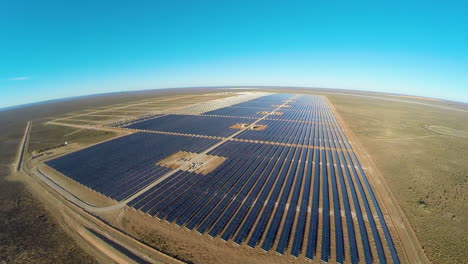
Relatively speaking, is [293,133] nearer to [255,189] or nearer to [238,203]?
[255,189]

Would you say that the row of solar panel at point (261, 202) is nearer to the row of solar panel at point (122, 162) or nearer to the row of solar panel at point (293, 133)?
the row of solar panel at point (122, 162)

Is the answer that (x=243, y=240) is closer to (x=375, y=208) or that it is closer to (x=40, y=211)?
(x=375, y=208)

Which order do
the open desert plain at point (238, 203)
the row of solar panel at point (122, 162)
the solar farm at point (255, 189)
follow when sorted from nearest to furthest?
the open desert plain at point (238, 203)
the solar farm at point (255, 189)
the row of solar panel at point (122, 162)

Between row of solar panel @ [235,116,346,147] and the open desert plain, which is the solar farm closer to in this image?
the open desert plain

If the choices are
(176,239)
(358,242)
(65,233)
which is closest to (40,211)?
(65,233)

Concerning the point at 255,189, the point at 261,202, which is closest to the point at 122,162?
the point at 255,189

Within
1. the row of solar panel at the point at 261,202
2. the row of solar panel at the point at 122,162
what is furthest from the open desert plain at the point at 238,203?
the row of solar panel at the point at 122,162
